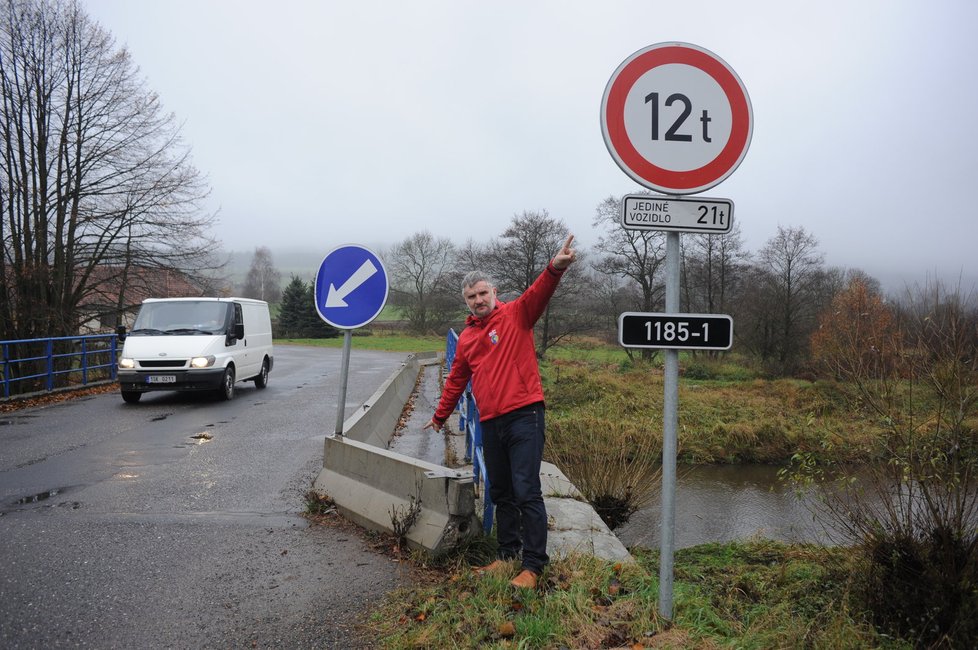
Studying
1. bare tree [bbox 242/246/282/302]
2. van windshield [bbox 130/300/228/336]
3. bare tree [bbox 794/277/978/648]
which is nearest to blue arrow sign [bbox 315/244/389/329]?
bare tree [bbox 794/277/978/648]

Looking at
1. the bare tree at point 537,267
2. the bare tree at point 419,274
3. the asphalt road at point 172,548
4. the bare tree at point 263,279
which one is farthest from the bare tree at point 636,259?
the bare tree at point 263,279

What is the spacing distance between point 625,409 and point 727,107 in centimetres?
1893

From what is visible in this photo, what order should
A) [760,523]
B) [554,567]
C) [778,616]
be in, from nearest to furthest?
1. [778,616]
2. [554,567]
3. [760,523]

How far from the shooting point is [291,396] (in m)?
14.6

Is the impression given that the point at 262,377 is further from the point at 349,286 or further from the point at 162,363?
the point at 349,286

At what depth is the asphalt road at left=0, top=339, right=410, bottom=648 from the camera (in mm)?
3514

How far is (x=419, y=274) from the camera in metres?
64.8

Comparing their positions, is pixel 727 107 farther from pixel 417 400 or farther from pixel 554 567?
pixel 417 400

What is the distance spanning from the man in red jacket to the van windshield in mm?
10680

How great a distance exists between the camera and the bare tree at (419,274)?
56.9 metres

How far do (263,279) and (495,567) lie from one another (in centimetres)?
10741

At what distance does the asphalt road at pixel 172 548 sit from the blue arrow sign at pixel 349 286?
1.81 metres

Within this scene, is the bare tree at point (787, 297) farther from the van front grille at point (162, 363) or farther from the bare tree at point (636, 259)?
the van front grille at point (162, 363)

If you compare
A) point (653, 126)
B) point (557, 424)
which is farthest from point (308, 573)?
point (557, 424)
